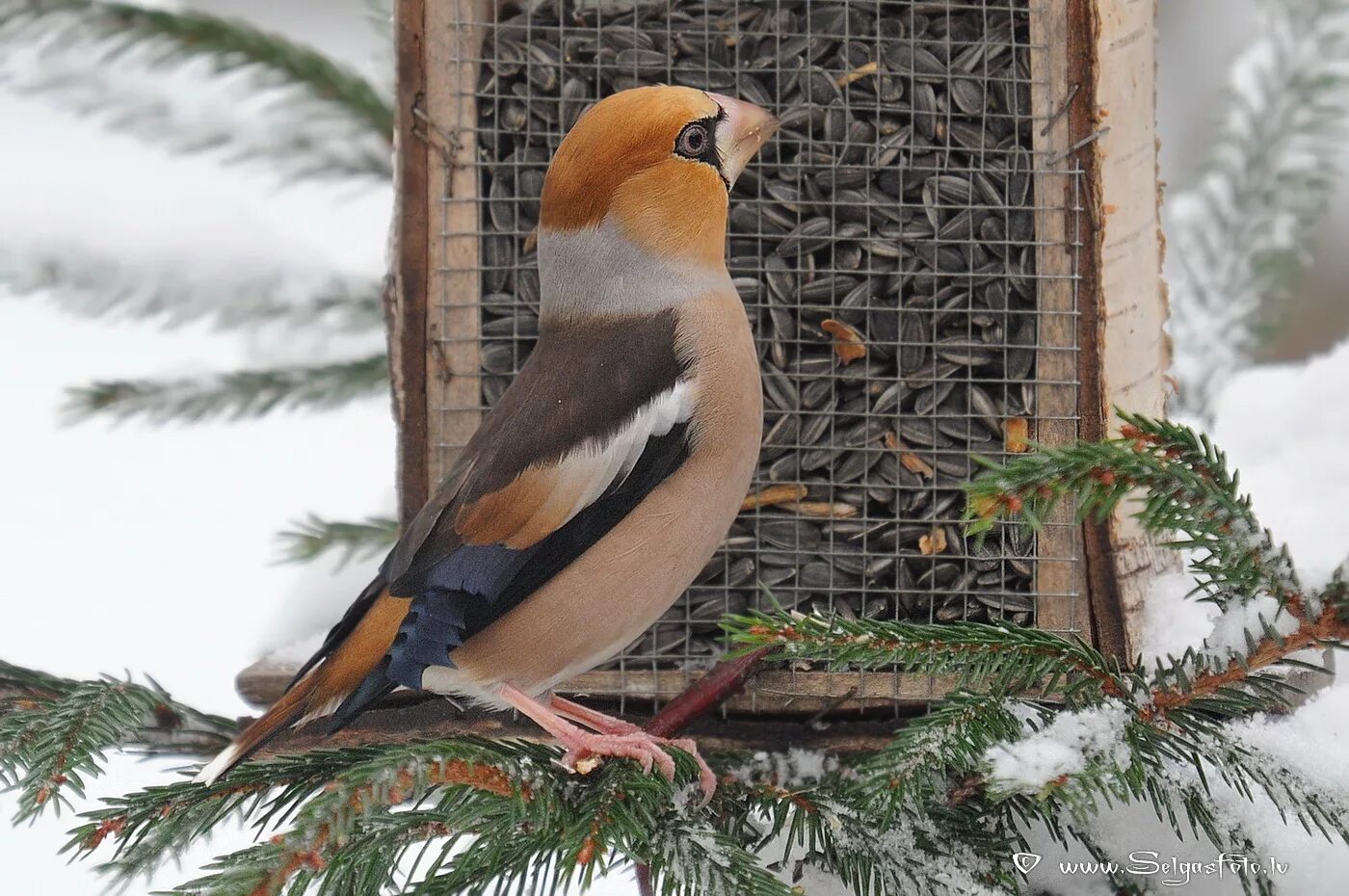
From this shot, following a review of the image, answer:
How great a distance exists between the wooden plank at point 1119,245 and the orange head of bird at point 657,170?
683 mm

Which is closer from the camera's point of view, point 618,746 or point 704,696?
point 618,746

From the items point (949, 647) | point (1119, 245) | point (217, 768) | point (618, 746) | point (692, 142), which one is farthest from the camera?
point (1119, 245)

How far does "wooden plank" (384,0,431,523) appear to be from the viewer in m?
2.59

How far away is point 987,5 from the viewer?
261 cm

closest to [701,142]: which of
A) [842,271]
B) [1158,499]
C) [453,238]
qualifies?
[842,271]

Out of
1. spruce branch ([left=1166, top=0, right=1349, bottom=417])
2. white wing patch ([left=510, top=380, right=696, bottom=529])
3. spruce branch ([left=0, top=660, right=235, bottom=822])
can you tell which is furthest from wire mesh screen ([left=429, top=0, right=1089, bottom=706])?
spruce branch ([left=1166, top=0, right=1349, bottom=417])

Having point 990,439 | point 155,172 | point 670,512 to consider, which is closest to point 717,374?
point 670,512

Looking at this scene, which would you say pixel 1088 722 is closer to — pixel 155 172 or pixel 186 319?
pixel 186 319

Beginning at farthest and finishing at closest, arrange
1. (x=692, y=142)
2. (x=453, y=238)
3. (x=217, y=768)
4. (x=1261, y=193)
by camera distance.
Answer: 1. (x=1261, y=193)
2. (x=453, y=238)
3. (x=692, y=142)
4. (x=217, y=768)

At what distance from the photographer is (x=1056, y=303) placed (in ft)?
8.37

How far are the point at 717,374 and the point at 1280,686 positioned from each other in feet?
3.40

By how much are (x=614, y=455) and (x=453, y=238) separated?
0.76m

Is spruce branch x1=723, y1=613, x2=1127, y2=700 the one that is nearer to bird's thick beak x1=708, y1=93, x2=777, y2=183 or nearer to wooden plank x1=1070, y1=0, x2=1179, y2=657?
wooden plank x1=1070, y1=0, x2=1179, y2=657

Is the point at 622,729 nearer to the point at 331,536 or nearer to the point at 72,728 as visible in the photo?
the point at 72,728
